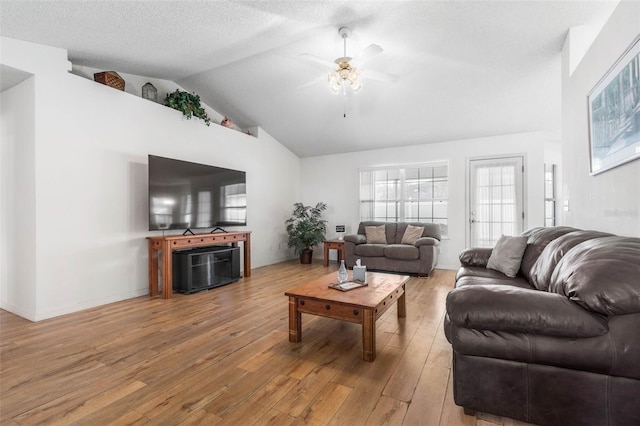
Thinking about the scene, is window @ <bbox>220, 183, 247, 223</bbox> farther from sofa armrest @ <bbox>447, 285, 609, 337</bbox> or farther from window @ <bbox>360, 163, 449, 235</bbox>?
sofa armrest @ <bbox>447, 285, 609, 337</bbox>

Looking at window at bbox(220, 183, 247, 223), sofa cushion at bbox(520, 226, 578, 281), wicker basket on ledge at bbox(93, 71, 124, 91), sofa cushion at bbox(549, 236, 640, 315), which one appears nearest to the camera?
sofa cushion at bbox(549, 236, 640, 315)

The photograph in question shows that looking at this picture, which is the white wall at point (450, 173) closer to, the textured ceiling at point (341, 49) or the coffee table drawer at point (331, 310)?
the textured ceiling at point (341, 49)

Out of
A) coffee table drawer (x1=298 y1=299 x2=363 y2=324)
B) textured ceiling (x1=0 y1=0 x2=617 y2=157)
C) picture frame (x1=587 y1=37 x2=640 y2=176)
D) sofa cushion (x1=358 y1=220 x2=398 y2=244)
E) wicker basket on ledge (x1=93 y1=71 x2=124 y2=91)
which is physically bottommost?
coffee table drawer (x1=298 y1=299 x2=363 y2=324)

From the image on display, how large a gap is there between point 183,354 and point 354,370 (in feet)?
4.22

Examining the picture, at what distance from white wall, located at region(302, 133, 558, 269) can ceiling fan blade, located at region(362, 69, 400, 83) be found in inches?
87.1

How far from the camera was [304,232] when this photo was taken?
20.4 ft

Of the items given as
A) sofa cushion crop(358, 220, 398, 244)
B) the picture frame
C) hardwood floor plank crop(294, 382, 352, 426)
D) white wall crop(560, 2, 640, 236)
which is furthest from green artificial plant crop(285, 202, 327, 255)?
the picture frame

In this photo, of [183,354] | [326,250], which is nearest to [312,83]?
[326,250]

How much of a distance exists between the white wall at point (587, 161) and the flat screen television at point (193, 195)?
4369mm

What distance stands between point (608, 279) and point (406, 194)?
502cm

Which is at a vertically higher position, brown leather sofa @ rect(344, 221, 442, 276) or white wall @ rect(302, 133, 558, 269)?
white wall @ rect(302, 133, 558, 269)

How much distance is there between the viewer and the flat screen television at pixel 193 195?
384 centimetres

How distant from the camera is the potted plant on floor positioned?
6.25 meters

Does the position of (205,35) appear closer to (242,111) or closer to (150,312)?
(242,111)
